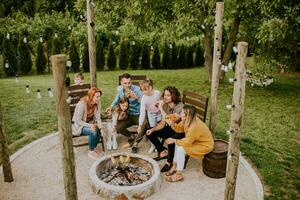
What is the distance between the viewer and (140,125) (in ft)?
25.8

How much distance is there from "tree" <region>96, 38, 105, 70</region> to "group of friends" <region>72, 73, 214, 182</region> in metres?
8.49

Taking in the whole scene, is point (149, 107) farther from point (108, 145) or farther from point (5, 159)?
point (5, 159)

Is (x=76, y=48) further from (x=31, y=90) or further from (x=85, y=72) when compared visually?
(x=31, y=90)

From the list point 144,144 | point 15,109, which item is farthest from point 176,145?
point 15,109

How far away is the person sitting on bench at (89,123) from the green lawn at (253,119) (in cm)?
171

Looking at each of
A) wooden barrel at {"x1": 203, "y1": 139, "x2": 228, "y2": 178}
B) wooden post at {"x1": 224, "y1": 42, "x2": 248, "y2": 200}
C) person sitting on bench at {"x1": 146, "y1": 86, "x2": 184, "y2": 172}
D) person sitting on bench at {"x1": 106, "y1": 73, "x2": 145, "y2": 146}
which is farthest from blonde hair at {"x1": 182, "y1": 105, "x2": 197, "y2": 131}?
person sitting on bench at {"x1": 106, "y1": 73, "x2": 145, "y2": 146}

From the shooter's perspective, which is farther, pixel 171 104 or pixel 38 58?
pixel 38 58

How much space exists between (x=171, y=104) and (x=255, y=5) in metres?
5.09

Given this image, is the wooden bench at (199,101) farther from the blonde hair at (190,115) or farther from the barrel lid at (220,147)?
the blonde hair at (190,115)

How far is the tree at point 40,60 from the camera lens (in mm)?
15961

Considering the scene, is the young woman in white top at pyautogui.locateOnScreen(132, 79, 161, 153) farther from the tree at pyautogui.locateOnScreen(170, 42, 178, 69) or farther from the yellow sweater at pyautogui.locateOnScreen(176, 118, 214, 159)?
the tree at pyautogui.locateOnScreen(170, 42, 178, 69)

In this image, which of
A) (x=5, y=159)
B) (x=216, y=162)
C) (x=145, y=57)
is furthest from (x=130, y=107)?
(x=145, y=57)

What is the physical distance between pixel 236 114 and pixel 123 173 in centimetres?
252

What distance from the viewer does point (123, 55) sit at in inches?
690
